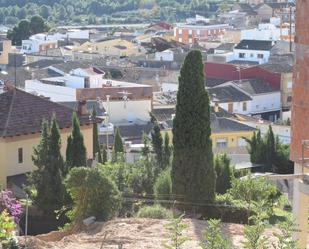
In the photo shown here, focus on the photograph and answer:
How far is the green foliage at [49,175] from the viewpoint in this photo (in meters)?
18.8

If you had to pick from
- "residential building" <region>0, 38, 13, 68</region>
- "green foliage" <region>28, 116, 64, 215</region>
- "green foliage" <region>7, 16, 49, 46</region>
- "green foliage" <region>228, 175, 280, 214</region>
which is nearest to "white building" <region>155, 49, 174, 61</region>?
"residential building" <region>0, 38, 13, 68</region>

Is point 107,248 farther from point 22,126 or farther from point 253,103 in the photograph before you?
point 253,103

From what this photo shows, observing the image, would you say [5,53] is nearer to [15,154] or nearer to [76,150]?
[15,154]

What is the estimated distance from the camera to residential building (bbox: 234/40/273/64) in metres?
69.6

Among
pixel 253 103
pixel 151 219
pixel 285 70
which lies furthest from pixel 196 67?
pixel 285 70

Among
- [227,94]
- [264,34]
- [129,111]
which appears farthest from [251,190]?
[264,34]

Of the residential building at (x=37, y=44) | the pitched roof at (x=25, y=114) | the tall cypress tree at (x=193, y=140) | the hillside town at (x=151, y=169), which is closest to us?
the hillside town at (x=151, y=169)

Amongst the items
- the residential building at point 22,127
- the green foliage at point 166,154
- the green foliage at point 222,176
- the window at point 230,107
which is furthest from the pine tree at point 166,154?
the window at point 230,107

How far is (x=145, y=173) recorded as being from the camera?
20594 millimetres

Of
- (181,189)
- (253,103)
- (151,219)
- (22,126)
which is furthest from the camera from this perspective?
(253,103)

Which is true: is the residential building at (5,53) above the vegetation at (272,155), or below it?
below

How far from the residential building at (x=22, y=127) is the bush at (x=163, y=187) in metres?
4.61

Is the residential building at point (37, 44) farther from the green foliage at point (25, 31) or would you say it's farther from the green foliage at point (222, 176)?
the green foliage at point (222, 176)

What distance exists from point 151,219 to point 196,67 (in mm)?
4439
